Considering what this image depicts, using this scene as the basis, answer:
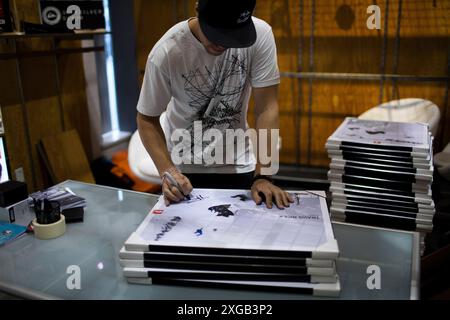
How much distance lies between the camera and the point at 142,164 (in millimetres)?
3014

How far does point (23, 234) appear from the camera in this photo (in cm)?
123

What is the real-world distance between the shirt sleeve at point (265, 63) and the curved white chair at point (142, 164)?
4.76 ft

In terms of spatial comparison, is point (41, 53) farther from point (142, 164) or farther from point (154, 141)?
→ point (154, 141)

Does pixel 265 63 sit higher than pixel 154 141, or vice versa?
pixel 265 63

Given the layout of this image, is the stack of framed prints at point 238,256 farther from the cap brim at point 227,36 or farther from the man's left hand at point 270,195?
the cap brim at point 227,36

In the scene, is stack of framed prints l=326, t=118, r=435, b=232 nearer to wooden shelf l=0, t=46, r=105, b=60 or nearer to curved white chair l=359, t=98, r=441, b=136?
curved white chair l=359, t=98, r=441, b=136

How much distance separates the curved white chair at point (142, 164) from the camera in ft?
9.65

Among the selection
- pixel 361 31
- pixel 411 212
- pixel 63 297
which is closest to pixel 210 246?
pixel 63 297

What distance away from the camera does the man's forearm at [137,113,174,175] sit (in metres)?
1.42

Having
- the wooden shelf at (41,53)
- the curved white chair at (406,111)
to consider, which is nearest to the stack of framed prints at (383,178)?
the curved white chair at (406,111)

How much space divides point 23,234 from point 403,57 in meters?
2.99

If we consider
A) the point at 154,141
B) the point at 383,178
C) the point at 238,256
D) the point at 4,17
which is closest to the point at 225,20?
the point at 154,141

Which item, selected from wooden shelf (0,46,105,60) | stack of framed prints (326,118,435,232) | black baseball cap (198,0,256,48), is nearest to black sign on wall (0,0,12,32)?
wooden shelf (0,46,105,60)

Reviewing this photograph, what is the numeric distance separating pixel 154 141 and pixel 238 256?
2.13ft
